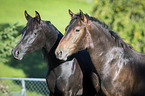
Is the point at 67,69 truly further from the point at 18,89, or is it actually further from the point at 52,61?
the point at 18,89

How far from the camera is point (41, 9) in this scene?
9.48 m

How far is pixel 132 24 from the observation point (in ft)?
18.4

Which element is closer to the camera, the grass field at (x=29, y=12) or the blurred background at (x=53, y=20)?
the blurred background at (x=53, y=20)

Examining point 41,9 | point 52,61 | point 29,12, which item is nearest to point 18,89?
point 52,61

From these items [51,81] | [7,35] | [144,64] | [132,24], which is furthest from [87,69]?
[7,35]

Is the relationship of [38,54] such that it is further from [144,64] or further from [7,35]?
[144,64]

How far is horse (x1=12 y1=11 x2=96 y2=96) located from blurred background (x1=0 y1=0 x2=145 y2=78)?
555 mm

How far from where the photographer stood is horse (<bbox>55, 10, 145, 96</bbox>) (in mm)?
2801

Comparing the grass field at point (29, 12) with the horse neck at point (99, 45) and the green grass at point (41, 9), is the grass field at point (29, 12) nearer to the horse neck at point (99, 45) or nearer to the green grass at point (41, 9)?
the green grass at point (41, 9)

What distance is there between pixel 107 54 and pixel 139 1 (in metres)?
3.23

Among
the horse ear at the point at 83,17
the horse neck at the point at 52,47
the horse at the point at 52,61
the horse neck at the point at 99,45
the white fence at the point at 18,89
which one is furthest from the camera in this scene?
the white fence at the point at 18,89

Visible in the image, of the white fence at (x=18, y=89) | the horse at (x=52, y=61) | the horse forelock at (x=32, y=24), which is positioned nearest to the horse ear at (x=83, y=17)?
the horse at (x=52, y=61)

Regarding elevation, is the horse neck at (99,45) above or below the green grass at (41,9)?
below

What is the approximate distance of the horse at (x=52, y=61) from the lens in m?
3.41
